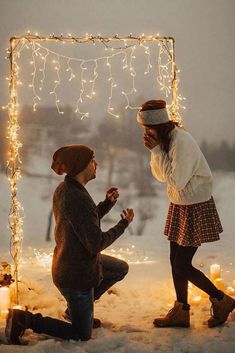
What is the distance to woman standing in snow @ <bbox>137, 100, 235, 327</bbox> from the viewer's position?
312 centimetres

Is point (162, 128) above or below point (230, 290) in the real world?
above

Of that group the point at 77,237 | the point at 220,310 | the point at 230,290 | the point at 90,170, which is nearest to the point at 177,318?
the point at 220,310

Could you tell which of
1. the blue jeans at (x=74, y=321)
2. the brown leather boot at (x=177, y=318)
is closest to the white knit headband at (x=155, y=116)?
the blue jeans at (x=74, y=321)

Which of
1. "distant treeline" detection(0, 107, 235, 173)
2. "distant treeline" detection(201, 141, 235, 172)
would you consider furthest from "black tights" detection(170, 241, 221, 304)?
"distant treeline" detection(201, 141, 235, 172)

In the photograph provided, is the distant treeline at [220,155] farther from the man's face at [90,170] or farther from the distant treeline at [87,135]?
the man's face at [90,170]

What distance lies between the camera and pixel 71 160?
296 centimetres

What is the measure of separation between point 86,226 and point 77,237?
12cm

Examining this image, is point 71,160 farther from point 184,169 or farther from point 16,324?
point 16,324

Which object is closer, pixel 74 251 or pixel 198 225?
pixel 74 251

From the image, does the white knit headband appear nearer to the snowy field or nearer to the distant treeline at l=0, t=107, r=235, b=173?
the snowy field

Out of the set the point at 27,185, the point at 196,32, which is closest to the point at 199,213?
the point at 27,185

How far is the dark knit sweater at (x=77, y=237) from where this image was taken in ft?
9.29

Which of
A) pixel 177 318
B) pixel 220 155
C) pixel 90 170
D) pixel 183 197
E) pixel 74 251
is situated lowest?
pixel 177 318

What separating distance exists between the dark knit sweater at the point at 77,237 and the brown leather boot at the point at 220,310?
93 centimetres
